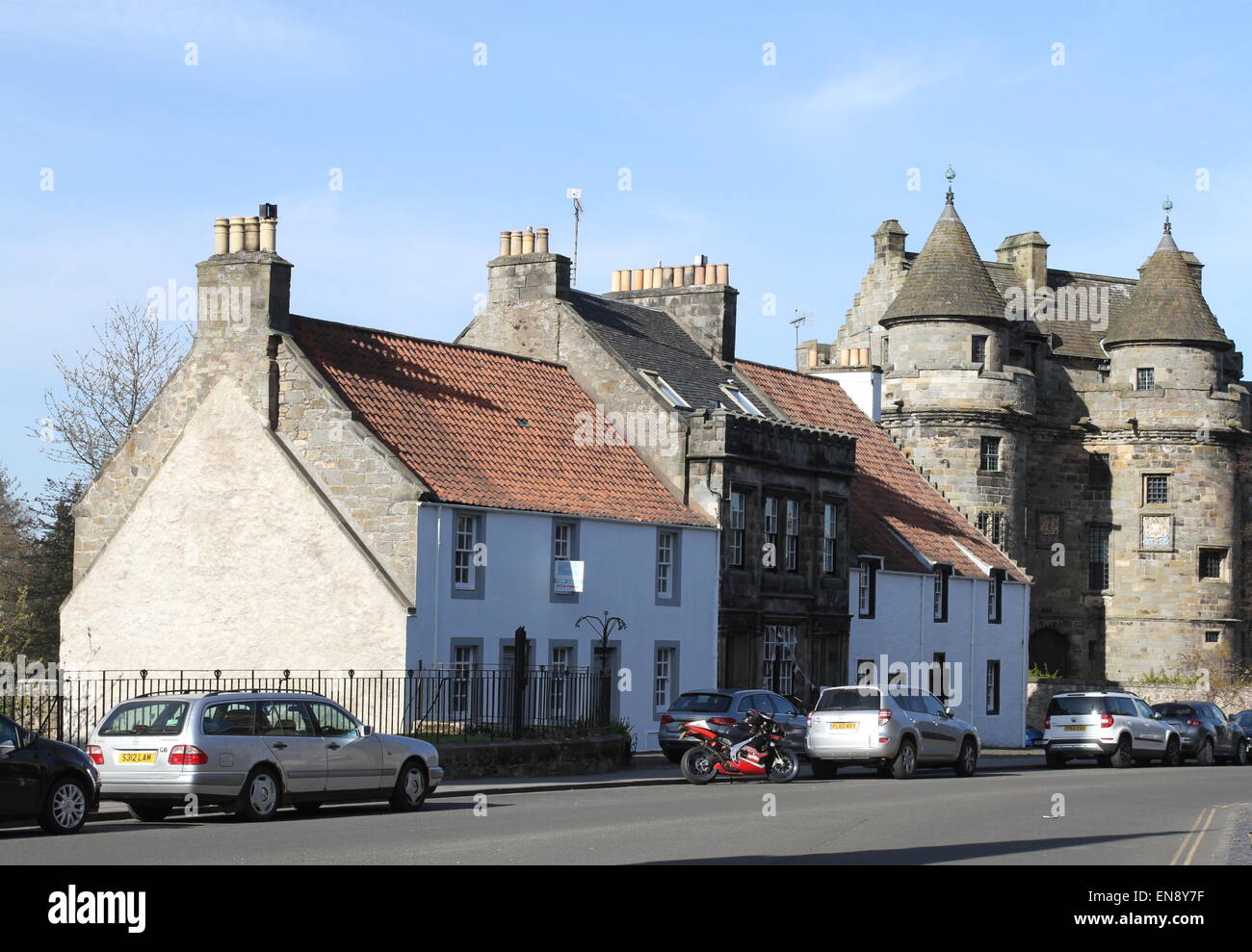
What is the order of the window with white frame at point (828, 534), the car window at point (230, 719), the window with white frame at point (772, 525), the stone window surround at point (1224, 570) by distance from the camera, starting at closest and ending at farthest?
the car window at point (230, 719) < the window with white frame at point (772, 525) < the window with white frame at point (828, 534) < the stone window surround at point (1224, 570)

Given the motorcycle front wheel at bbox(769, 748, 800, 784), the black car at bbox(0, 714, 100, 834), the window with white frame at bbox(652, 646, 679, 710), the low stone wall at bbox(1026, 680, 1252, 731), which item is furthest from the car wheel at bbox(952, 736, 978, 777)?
the low stone wall at bbox(1026, 680, 1252, 731)

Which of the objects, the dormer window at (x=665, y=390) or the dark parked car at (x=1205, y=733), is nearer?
the dormer window at (x=665, y=390)

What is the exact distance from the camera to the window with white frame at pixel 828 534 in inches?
1777

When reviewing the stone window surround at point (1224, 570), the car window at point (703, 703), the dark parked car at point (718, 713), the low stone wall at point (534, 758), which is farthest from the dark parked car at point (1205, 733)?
the stone window surround at point (1224, 570)

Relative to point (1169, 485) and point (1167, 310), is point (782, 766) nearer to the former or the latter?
point (1169, 485)

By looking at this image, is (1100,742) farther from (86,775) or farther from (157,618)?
(86,775)

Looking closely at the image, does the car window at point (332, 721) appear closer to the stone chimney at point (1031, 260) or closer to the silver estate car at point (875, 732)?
the silver estate car at point (875, 732)

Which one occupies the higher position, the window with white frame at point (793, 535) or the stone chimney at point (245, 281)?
the stone chimney at point (245, 281)

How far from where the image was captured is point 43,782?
19234 mm

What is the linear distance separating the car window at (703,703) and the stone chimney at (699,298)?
16.1 metres

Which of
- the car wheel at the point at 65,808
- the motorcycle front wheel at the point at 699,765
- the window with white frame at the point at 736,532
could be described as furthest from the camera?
the window with white frame at the point at 736,532

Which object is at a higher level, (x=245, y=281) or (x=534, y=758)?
(x=245, y=281)

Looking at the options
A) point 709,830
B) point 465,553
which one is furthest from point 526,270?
point 709,830

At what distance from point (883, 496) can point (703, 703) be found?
18.8 meters
